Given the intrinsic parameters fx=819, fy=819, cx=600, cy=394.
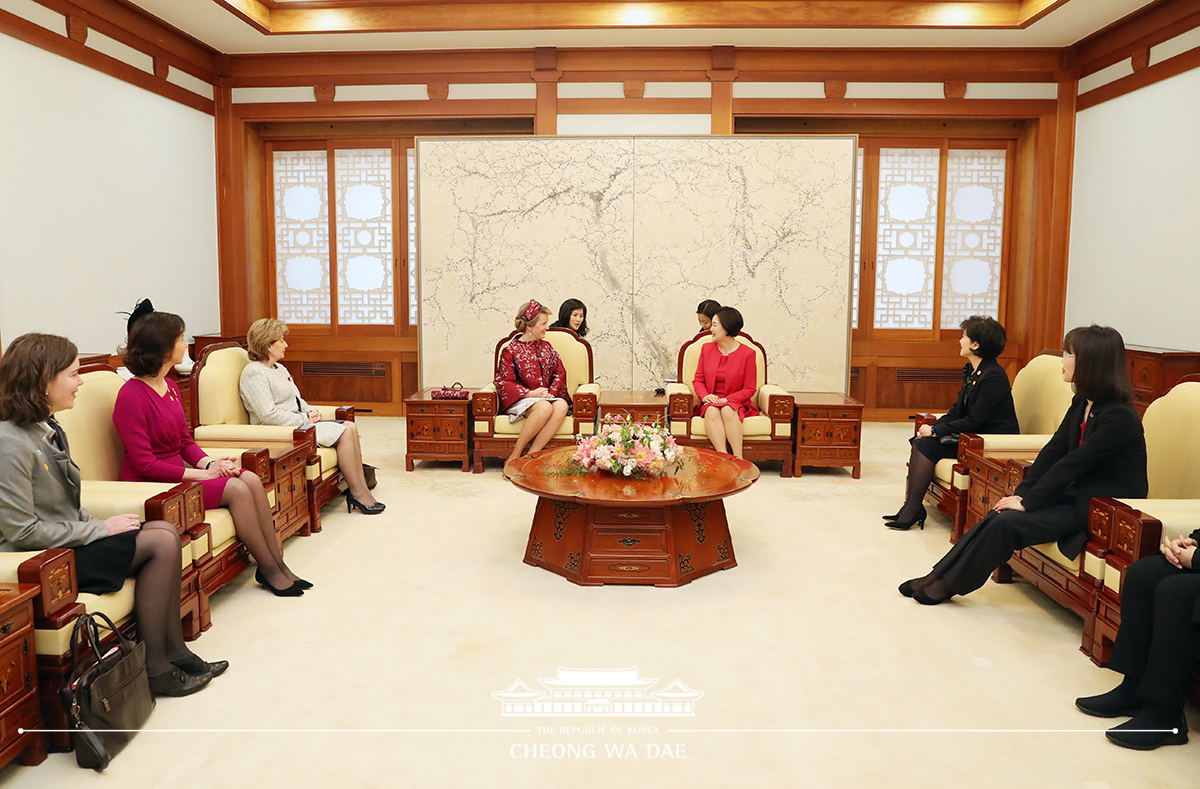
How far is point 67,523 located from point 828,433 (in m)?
4.75

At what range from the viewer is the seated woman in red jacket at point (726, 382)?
575 cm

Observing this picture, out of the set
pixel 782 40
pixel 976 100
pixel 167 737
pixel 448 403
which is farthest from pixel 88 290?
pixel 976 100

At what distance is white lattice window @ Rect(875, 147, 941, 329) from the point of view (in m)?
8.07

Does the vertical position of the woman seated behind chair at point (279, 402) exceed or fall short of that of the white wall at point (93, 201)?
it falls short

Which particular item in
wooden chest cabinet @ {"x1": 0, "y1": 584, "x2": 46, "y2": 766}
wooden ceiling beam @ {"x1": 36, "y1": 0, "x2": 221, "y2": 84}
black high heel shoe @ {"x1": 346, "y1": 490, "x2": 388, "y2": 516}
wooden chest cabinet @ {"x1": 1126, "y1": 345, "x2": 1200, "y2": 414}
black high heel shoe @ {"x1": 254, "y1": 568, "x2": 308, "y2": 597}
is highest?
wooden ceiling beam @ {"x1": 36, "y1": 0, "x2": 221, "y2": 84}

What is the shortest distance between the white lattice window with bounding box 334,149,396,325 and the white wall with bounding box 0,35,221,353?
1.26m

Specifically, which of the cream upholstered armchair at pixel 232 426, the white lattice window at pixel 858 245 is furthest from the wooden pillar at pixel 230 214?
the white lattice window at pixel 858 245

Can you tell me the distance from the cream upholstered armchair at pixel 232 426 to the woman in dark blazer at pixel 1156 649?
378cm

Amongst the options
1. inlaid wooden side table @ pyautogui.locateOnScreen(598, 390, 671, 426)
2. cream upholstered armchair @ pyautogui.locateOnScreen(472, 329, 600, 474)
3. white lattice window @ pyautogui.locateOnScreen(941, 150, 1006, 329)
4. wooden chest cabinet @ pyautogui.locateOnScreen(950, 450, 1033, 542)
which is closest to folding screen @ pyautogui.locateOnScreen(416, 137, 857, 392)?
cream upholstered armchair @ pyautogui.locateOnScreen(472, 329, 600, 474)

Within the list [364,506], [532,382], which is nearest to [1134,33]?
[532,382]

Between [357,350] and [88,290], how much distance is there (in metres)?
2.78

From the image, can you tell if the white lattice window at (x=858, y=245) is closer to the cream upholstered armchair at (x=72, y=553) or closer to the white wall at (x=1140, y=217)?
the white wall at (x=1140, y=217)

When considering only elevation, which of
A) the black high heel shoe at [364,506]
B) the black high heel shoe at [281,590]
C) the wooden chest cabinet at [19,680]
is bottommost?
the black high heel shoe at [281,590]

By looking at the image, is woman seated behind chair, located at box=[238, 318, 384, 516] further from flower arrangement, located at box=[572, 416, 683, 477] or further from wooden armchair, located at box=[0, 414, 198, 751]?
flower arrangement, located at box=[572, 416, 683, 477]
